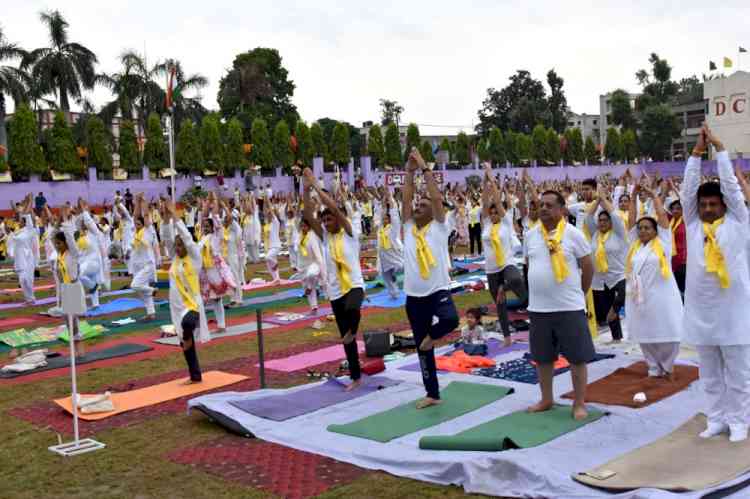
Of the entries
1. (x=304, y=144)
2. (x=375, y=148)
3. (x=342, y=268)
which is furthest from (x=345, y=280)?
(x=375, y=148)

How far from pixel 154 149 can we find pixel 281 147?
8.71m

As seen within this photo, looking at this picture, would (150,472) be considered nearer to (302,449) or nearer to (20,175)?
(302,449)

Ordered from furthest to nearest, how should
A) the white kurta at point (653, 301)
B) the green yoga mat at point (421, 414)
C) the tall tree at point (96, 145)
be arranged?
the tall tree at point (96, 145)
the white kurta at point (653, 301)
the green yoga mat at point (421, 414)

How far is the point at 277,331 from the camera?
41.8 ft

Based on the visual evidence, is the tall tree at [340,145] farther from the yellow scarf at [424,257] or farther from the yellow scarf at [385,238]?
the yellow scarf at [424,257]

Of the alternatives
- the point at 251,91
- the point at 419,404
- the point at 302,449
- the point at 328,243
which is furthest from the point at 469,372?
the point at 251,91

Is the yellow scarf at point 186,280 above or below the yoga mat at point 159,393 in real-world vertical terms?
above

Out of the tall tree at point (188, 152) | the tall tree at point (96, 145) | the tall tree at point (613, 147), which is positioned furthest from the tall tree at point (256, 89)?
the tall tree at point (613, 147)

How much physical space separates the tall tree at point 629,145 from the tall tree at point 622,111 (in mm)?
6483

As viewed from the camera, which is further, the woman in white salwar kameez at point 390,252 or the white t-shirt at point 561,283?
the woman in white salwar kameez at point 390,252

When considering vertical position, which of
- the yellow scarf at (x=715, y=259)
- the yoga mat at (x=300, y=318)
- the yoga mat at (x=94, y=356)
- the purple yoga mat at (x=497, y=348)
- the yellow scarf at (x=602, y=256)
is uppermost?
the yellow scarf at (x=715, y=259)

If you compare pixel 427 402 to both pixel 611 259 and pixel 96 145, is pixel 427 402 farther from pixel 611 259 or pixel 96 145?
pixel 96 145

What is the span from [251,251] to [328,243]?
15.2m

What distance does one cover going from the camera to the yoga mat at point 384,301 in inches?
584
